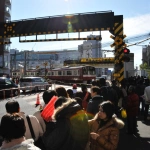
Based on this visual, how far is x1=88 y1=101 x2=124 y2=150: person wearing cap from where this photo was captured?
343 cm

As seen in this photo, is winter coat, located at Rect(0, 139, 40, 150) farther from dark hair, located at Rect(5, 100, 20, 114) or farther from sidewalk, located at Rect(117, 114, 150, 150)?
sidewalk, located at Rect(117, 114, 150, 150)

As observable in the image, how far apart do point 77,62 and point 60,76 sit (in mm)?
30764

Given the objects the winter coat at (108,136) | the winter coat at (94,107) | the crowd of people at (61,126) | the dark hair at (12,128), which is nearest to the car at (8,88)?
the winter coat at (94,107)

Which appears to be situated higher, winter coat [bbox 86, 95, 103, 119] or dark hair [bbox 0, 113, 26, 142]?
dark hair [bbox 0, 113, 26, 142]

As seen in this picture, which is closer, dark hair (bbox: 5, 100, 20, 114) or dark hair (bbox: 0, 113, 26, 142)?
dark hair (bbox: 0, 113, 26, 142)

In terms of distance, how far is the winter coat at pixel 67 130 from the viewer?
275cm

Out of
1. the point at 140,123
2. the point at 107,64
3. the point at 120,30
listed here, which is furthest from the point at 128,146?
the point at 107,64

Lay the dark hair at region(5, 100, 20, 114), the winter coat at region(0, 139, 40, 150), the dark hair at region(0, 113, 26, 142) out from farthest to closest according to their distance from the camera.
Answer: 1. the dark hair at region(5, 100, 20, 114)
2. the dark hair at region(0, 113, 26, 142)
3. the winter coat at region(0, 139, 40, 150)

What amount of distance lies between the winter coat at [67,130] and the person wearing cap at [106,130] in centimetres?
55

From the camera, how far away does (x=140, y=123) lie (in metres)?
9.86

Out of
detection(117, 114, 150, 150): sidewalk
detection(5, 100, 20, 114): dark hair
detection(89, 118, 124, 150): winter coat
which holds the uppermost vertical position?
detection(5, 100, 20, 114): dark hair

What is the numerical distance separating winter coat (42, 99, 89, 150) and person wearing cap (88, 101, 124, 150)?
1.81 feet

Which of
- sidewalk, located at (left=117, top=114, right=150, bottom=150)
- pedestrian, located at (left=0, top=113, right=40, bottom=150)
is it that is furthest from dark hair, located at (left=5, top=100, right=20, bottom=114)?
sidewalk, located at (left=117, top=114, right=150, bottom=150)

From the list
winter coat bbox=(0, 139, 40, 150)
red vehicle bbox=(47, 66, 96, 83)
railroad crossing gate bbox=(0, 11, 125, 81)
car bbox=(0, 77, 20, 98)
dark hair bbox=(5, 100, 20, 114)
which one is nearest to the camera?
winter coat bbox=(0, 139, 40, 150)
